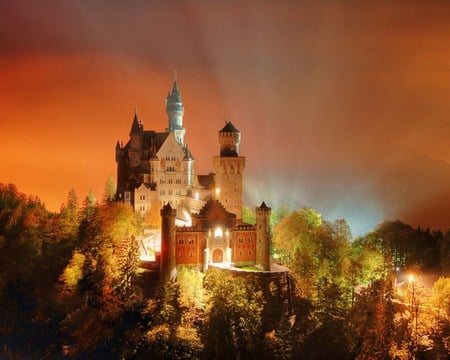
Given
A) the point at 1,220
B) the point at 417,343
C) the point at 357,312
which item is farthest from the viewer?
the point at 1,220

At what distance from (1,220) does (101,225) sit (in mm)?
16265

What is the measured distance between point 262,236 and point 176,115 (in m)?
19.2

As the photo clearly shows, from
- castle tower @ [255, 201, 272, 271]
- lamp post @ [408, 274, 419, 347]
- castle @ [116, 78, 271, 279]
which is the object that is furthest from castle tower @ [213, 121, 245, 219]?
lamp post @ [408, 274, 419, 347]

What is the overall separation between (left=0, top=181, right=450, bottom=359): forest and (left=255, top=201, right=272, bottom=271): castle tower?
7.57ft

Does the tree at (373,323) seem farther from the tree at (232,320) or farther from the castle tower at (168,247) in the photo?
the castle tower at (168,247)

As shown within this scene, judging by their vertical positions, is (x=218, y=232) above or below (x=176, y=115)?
below

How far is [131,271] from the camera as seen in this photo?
179 feet

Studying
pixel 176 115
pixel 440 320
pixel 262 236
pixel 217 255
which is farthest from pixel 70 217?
pixel 440 320

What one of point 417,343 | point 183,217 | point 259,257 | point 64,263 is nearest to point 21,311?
point 64,263

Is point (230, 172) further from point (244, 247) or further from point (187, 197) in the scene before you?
point (244, 247)

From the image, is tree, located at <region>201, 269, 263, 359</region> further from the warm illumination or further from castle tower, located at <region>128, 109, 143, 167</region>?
castle tower, located at <region>128, 109, 143, 167</region>

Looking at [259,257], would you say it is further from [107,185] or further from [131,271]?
[107,185]

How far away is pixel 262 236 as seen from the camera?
56812 mm

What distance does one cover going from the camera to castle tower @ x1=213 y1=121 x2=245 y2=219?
208 feet
